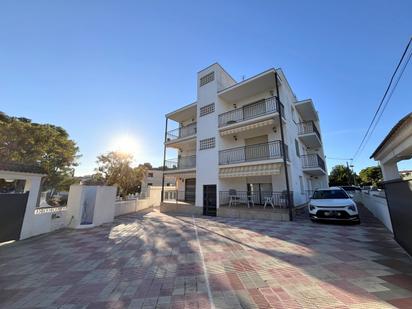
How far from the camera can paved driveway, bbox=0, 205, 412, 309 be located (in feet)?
11.1

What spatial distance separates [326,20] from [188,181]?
18.2 meters

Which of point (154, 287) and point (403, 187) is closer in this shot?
point (154, 287)

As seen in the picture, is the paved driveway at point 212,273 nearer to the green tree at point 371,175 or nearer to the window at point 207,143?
the window at point 207,143

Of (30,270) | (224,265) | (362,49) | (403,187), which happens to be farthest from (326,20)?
(30,270)

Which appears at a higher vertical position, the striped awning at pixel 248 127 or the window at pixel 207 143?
the striped awning at pixel 248 127

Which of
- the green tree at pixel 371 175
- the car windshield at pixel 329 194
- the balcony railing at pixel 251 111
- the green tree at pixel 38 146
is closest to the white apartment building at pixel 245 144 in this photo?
the balcony railing at pixel 251 111

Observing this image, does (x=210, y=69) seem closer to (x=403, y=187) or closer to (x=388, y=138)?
(x=388, y=138)

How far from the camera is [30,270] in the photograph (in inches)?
197

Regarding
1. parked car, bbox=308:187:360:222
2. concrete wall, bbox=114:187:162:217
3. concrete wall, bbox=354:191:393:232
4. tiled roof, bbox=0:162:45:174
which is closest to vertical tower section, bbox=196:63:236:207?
concrete wall, bbox=114:187:162:217

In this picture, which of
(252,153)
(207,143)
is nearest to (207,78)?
(207,143)

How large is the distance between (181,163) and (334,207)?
49.0ft

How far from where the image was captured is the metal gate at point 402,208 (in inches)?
191

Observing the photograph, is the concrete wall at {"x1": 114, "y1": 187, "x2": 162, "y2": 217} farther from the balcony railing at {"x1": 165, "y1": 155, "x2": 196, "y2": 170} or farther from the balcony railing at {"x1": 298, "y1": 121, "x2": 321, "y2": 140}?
the balcony railing at {"x1": 298, "y1": 121, "x2": 321, "y2": 140}

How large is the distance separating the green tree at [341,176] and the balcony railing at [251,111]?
45027 mm
